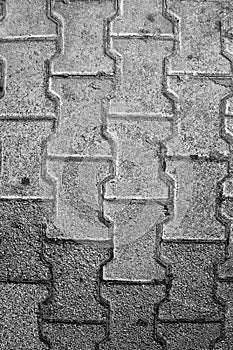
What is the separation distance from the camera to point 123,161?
2.07 m

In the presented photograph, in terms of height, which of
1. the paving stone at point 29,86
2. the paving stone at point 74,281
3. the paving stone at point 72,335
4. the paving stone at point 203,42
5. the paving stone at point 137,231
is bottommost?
the paving stone at point 72,335

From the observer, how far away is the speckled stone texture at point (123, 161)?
6.77 ft

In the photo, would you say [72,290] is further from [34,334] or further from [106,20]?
[106,20]

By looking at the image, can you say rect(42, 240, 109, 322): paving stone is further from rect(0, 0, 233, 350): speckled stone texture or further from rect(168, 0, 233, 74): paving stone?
rect(168, 0, 233, 74): paving stone

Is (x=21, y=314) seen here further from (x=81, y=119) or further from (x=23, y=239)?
(x=81, y=119)

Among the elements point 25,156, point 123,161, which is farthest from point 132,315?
point 25,156

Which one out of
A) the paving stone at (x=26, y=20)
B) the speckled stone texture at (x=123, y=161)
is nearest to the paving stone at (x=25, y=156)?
the speckled stone texture at (x=123, y=161)

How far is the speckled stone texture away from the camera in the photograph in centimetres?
206

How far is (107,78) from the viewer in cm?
207

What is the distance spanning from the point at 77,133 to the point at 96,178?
0.50ft

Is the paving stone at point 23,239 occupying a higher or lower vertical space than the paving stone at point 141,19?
lower

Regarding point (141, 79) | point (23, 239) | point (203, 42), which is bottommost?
point (23, 239)

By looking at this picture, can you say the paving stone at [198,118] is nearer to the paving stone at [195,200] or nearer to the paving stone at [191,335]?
the paving stone at [195,200]

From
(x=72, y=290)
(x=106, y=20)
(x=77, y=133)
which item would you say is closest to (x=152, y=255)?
(x=72, y=290)
